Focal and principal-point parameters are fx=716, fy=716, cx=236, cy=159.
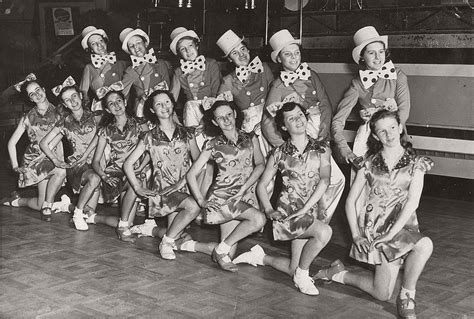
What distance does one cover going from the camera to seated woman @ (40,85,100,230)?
20.0 feet

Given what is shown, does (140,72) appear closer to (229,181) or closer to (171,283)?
(229,181)

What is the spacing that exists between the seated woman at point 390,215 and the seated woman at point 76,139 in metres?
2.73

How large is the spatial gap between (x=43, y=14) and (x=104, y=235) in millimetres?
8196

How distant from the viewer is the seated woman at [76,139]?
6.10 metres

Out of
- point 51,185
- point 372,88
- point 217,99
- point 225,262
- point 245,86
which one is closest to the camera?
point 225,262

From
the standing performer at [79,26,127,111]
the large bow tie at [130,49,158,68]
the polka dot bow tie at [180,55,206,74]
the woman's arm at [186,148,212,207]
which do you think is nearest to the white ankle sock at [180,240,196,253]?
the woman's arm at [186,148,212,207]

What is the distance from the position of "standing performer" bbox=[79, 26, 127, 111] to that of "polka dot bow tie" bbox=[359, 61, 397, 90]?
9.16 feet

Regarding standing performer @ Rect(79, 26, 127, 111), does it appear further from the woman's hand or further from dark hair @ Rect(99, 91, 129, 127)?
the woman's hand

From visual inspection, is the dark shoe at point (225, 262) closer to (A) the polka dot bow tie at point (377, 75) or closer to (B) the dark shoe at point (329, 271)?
(B) the dark shoe at point (329, 271)

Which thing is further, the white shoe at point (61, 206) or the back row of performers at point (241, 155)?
the white shoe at point (61, 206)

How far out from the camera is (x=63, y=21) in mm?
12820

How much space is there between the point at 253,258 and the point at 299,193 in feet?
2.12

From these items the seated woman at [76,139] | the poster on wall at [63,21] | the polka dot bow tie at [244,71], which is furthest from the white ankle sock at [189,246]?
the poster on wall at [63,21]

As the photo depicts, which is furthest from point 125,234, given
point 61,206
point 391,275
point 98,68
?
point 391,275
